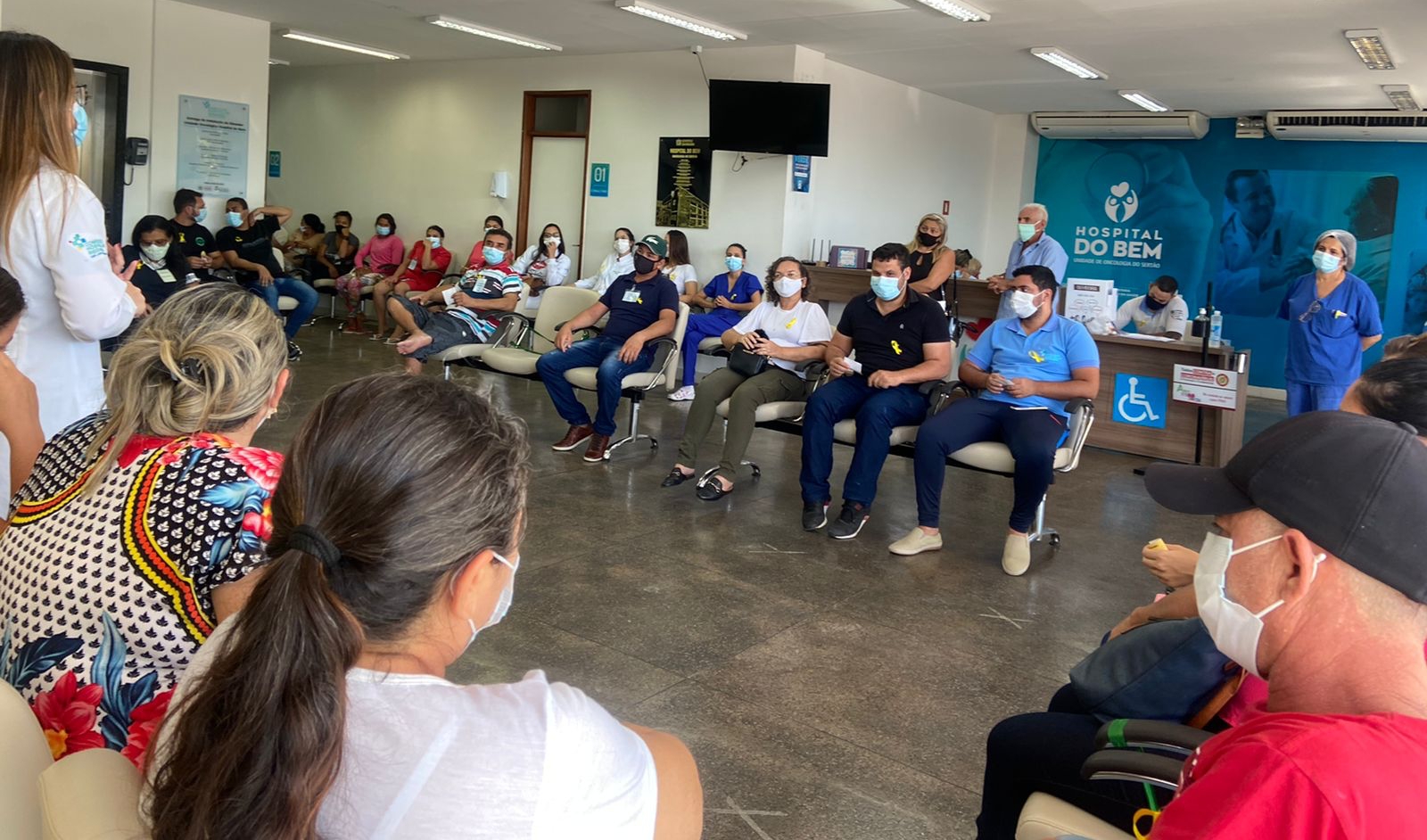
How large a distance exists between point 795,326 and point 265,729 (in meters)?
4.83

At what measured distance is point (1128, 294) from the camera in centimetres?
1277

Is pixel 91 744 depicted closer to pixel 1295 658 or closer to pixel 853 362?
pixel 1295 658

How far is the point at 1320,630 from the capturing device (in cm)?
116

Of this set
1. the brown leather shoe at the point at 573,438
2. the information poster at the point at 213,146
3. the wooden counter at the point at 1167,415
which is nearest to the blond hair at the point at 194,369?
the brown leather shoe at the point at 573,438

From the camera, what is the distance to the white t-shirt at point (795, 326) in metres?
5.54

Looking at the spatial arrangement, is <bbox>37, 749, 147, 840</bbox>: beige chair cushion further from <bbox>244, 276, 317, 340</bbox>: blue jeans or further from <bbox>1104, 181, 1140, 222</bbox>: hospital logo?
<bbox>1104, 181, 1140, 222</bbox>: hospital logo

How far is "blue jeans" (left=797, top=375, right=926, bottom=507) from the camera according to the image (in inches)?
186

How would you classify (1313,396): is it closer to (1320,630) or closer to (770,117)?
(770,117)

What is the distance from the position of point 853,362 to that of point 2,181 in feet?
11.2

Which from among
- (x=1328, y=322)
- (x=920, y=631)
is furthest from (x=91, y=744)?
(x=1328, y=322)

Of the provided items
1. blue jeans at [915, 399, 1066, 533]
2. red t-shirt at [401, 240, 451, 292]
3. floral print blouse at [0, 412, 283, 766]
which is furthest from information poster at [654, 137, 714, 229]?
floral print blouse at [0, 412, 283, 766]

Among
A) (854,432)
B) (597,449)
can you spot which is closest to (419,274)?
(597,449)

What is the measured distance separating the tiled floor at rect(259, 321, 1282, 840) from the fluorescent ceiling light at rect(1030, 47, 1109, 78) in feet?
14.8

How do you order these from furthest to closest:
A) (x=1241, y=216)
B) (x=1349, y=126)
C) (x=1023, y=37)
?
(x=1241, y=216), (x=1349, y=126), (x=1023, y=37)
